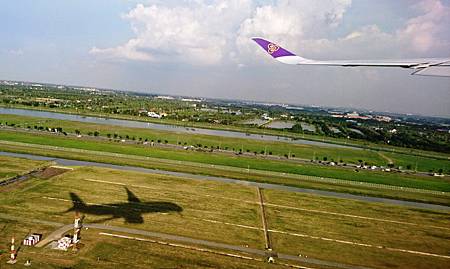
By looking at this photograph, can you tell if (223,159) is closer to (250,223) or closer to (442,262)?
(250,223)

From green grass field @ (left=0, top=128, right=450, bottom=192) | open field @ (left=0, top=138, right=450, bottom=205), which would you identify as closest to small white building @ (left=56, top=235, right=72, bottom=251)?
open field @ (left=0, top=138, right=450, bottom=205)

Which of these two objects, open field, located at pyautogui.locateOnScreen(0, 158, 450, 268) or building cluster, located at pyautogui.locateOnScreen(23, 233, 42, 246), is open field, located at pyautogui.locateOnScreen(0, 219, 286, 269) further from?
building cluster, located at pyautogui.locateOnScreen(23, 233, 42, 246)

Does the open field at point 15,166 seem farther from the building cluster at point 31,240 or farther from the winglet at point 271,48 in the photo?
the winglet at point 271,48

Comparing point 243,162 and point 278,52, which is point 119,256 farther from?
point 243,162

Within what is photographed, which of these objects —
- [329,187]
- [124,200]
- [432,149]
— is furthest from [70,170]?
[432,149]

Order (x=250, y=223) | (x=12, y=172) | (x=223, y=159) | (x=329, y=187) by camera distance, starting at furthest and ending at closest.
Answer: (x=223, y=159)
(x=329, y=187)
(x=12, y=172)
(x=250, y=223)

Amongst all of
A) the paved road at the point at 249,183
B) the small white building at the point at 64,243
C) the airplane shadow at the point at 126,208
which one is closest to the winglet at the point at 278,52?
the small white building at the point at 64,243

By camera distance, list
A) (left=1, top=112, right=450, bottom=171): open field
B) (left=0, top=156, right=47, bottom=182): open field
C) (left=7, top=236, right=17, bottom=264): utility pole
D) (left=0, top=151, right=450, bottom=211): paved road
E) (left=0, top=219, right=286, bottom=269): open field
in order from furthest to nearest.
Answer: (left=1, top=112, right=450, bottom=171): open field, (left=0, top=151, right=450, bottom=211): paved road, (left=0, top=156, right=47, bottom=182): open field, (left=0, top=219, right=286, bottom=269): open field, (left=7, top=236, right=17, bottom=264): utility pole
